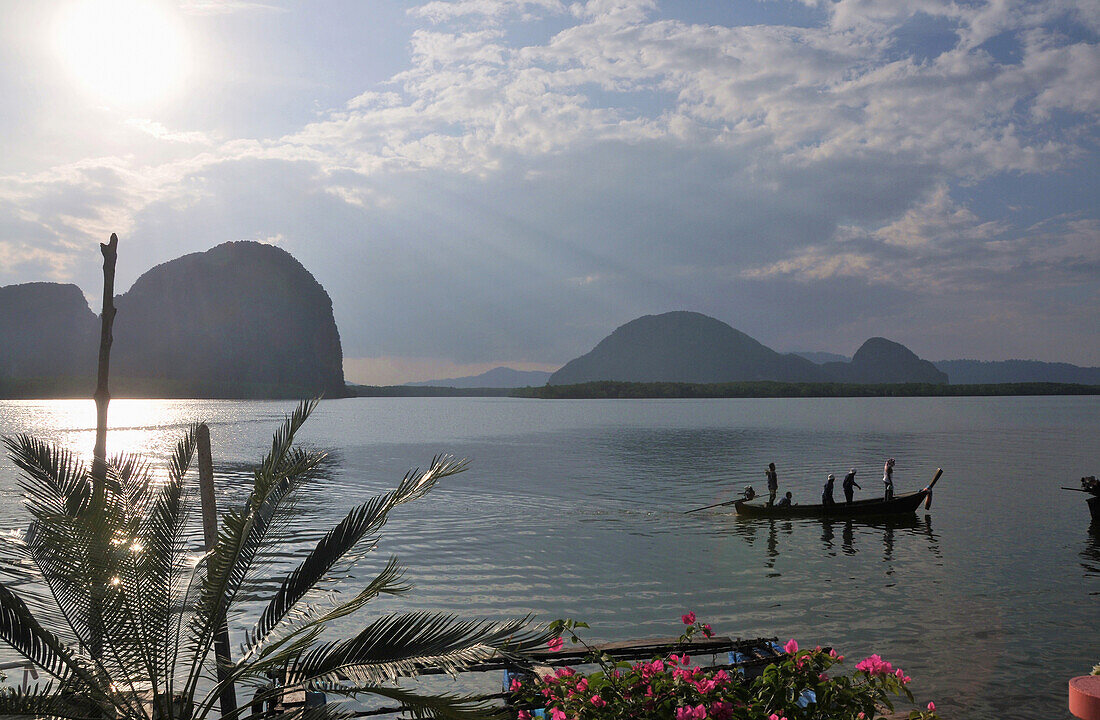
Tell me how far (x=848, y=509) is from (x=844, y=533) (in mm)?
1840

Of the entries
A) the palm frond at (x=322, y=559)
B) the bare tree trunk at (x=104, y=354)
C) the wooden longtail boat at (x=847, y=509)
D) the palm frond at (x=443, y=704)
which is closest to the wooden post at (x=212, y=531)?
the palm frond at (x=322, y=559)

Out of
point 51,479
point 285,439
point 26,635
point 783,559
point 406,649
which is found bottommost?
point 783,559

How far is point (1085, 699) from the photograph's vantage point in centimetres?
562

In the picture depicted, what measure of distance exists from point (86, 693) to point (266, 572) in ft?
54.1

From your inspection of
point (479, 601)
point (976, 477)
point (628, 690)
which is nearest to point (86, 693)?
point (628, 690)

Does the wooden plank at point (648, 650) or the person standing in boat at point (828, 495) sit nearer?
the wooden plank at point (648, 650)

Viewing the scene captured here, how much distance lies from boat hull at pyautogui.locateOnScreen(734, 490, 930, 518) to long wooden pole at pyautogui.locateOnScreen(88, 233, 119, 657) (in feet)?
87.5

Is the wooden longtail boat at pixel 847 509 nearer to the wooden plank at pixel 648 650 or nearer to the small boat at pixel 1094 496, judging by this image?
the small boat at pixel 1094 496

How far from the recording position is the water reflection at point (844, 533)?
24812 millimetres

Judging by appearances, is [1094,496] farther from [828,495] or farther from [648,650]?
[648,650]

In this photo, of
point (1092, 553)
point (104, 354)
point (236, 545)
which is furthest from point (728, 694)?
point (1092, 553)

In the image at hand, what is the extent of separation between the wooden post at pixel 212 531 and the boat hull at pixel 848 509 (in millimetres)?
24771

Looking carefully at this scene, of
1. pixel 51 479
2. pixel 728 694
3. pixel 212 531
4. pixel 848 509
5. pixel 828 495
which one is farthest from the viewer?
pixel 828 495

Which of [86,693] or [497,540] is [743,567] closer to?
[497,540]
